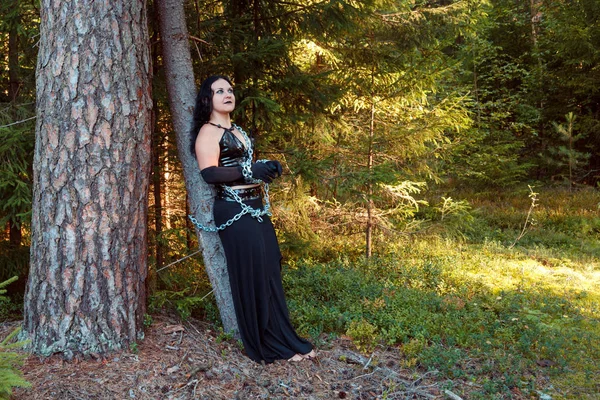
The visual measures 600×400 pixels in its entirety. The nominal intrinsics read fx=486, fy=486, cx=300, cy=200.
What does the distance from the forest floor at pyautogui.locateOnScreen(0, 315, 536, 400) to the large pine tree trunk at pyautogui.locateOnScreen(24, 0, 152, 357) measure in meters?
0.26

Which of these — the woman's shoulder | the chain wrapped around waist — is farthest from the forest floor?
the woman's shoulder

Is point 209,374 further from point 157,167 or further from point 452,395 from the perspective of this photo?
point 157,167

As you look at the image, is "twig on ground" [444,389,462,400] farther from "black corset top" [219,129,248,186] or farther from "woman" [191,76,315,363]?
"black corset top" [219,129,248,186]

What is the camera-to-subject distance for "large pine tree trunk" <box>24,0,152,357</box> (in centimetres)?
383

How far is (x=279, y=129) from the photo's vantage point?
20.9ft

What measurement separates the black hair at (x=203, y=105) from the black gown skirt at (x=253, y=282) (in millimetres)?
728

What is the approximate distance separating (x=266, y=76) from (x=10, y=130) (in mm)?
2810

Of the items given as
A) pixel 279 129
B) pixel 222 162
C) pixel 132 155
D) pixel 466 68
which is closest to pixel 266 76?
pixel 279 129

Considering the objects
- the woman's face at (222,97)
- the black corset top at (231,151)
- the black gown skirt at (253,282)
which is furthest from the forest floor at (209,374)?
the woman's face at (222,97)

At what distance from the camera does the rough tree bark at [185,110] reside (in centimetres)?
460

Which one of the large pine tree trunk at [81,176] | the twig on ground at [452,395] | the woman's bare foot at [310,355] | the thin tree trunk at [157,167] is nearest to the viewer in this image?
the large pine tree trunk at [81,176]

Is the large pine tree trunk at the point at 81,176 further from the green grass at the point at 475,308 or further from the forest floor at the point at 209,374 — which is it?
the green grass at the point at 475,308

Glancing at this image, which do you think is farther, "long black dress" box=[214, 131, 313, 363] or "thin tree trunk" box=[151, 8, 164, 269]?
"thin tree trunk" box=[151, 8, 164, 269]

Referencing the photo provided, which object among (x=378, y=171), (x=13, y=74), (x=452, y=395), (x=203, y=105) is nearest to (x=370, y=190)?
(x=378, y=171)
